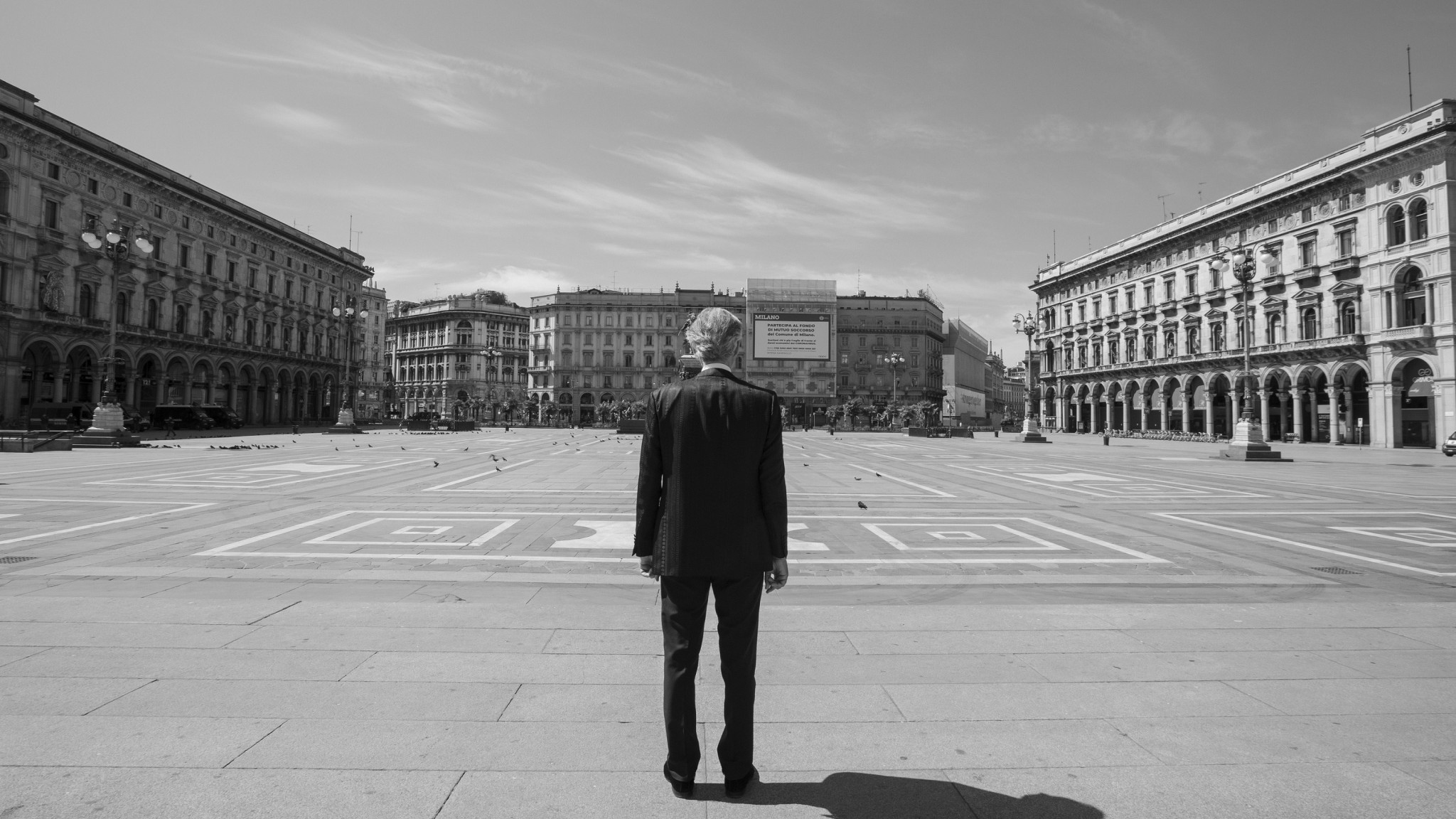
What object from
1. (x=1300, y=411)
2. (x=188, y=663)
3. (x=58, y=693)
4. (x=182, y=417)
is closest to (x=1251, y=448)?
(x=1300, y=411)

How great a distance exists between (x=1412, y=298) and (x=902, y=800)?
192ft

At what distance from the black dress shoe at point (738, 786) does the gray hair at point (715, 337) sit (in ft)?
5.58

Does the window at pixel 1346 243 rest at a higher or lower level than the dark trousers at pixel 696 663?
higher

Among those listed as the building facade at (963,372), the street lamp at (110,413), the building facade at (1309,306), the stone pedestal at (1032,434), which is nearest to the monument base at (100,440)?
the street lamp at (110,413)

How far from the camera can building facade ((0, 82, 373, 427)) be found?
45125 millimetres

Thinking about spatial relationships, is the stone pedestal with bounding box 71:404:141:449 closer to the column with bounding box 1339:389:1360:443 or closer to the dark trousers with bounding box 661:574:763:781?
the dark trousers with bounding box 661:574:763:781

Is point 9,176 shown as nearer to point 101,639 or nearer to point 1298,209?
point 101,639

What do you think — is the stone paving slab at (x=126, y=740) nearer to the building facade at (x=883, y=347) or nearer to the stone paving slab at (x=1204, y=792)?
the stone paving slab at (x=1204, y=792)

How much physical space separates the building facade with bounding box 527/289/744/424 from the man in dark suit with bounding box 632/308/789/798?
339 ft

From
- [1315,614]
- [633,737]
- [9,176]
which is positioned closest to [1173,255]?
[1315,614]

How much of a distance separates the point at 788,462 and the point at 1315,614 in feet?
69.5

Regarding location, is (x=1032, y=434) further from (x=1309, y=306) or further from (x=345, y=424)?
(x=345, y=424)

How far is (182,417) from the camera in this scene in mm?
51812

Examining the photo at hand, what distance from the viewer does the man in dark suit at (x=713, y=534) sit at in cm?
303
